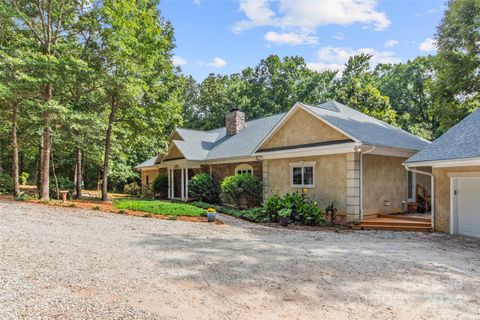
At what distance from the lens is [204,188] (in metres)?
18.0

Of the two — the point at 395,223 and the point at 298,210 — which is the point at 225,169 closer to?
the point at 298,210

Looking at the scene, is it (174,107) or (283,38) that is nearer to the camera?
(174,107)

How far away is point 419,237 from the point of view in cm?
945

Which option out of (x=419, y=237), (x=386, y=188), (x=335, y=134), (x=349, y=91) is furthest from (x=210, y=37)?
(x=349, y=91)

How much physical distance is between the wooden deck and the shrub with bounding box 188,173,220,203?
9.27 m

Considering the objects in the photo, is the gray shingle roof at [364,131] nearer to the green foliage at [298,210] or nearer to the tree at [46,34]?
the green foliage at [298,210]

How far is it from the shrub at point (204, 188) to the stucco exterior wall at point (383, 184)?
9.27 metres

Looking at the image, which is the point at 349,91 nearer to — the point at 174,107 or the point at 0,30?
the point at 174,107

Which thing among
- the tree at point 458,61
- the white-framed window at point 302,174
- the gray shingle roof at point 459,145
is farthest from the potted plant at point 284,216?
the tree at point 458,61

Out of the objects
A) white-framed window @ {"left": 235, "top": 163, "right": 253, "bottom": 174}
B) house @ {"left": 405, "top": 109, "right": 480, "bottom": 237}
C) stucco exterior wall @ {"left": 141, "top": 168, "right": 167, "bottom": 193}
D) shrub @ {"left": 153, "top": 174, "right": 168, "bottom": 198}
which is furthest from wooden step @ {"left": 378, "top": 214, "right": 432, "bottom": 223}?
stucco exterior wall @ {"left": 141, "top": 168, "right": 167, "bottom": 193}

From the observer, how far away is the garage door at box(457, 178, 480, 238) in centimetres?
925

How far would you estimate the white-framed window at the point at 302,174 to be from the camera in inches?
506

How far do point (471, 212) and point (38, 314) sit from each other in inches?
443

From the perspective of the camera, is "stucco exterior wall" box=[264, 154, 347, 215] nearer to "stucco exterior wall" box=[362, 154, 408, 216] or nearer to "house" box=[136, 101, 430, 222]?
"house" box=[136, 101, 430, 222]
